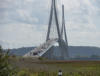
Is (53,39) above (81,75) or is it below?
below

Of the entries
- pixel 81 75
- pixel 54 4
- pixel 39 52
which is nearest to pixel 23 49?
pixel 39 52

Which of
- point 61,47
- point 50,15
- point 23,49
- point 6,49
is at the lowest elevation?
point 23,49

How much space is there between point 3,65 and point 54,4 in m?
83.9

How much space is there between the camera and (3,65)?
66.4 ft

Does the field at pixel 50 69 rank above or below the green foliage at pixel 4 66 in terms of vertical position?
below

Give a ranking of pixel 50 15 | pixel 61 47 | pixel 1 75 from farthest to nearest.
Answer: pixel 61 47 < pixel 50 15 < pixel 1 75

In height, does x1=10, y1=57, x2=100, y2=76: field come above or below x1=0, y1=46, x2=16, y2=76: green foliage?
below

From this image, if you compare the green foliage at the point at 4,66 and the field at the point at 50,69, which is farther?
the field at the point at 50,69

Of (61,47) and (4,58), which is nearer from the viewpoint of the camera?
(4,58)

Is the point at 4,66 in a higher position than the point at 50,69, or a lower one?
higher

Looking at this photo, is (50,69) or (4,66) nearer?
(4,66)

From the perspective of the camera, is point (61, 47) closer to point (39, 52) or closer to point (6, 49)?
point (39, 52)

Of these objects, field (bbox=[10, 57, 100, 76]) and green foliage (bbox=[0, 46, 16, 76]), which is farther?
field (bbox=[10, 57, 100, 76])

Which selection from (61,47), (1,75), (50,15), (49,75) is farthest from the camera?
(61,47)
